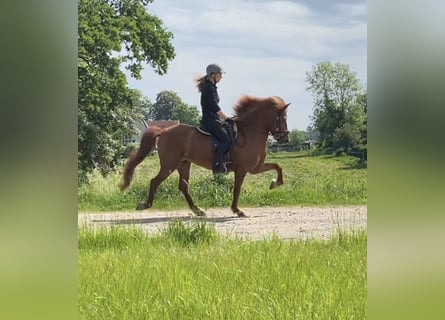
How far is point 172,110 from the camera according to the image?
89.6 inches

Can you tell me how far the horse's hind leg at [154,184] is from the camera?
91.1 inches

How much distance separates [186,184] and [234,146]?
0.31 m

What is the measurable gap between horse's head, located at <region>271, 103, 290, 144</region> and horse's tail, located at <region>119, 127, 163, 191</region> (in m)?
0.54

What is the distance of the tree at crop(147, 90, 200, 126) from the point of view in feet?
7.29

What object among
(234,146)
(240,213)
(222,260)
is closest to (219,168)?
(234,146)

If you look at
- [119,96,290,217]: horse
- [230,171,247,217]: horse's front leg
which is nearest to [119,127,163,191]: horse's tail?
[119,96,290,217]: horse

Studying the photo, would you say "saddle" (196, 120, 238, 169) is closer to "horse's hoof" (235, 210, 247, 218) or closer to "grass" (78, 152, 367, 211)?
"grass" (78, 152, 367, 211)

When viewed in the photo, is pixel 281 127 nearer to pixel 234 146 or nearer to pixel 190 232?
pixel 234 146
